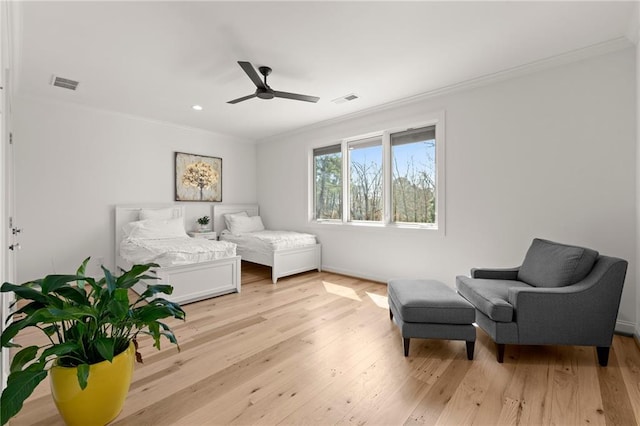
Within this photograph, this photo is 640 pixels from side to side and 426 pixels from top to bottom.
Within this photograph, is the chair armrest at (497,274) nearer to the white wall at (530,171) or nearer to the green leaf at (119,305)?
the white wall at (530,171)

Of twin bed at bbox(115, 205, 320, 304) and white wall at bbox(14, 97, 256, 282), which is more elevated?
white wall at bbox(14, 97, 256, 282)

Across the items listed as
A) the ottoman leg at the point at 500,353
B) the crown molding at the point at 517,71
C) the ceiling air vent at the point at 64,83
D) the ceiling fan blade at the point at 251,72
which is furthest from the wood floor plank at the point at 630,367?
the ceiling air vent at the point at 64,83

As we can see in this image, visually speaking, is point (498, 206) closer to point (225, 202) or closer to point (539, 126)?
point (539, 126)

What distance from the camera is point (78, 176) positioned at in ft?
13.4

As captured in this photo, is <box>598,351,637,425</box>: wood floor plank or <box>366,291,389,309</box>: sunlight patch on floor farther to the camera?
<box>366,291,389,309</box>: sunlight patch on floor

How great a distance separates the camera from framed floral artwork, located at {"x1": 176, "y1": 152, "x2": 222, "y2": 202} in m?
5.08

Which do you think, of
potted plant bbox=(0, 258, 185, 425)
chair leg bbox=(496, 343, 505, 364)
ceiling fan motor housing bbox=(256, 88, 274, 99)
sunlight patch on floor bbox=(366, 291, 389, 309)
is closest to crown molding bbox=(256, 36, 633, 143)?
ceiling fan motor housing bbox=(256, 88, 274, 99)

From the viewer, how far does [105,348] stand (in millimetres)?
1306

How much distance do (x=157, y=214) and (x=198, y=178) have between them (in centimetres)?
105

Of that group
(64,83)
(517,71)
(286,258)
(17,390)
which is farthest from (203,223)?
(517,71)

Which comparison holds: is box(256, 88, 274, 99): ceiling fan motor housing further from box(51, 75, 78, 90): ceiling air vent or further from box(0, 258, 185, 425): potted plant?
box(51, 75, 78, 90): ceiling air vent

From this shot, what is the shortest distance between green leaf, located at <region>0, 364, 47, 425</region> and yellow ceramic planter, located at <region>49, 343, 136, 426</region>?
7.4 inches

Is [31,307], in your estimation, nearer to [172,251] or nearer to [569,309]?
[172,251]

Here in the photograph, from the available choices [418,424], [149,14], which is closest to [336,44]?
[149,14]
